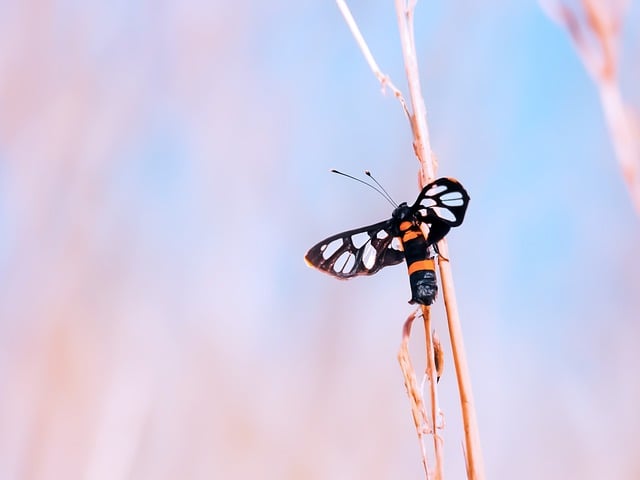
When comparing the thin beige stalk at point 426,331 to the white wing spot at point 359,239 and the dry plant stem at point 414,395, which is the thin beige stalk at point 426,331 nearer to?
the dry plant stem at point 414,395

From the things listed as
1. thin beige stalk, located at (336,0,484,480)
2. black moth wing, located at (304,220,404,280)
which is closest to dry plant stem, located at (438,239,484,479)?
thin beige stalk, located at (336,0,484,480)

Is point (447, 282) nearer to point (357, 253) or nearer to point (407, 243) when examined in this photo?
point (407, 243)

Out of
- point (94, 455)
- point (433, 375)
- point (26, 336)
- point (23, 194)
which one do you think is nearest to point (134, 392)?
point (94, 455)

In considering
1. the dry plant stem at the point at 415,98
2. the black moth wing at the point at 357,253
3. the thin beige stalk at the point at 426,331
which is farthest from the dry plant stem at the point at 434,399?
the black moth wing at the point at 357,253

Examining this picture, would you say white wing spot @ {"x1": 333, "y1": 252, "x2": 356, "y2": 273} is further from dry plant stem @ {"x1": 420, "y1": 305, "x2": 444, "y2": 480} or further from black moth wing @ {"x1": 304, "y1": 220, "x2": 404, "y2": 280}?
dry plant stem @ {"x1": 420, "y1": 305, "x2": 444, "y2": 480}

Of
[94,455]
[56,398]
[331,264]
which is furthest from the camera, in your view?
[56,398]

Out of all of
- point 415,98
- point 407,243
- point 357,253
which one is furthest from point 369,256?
point 415,98

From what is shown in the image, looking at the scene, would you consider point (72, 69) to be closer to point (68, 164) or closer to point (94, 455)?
point (68, 164)
